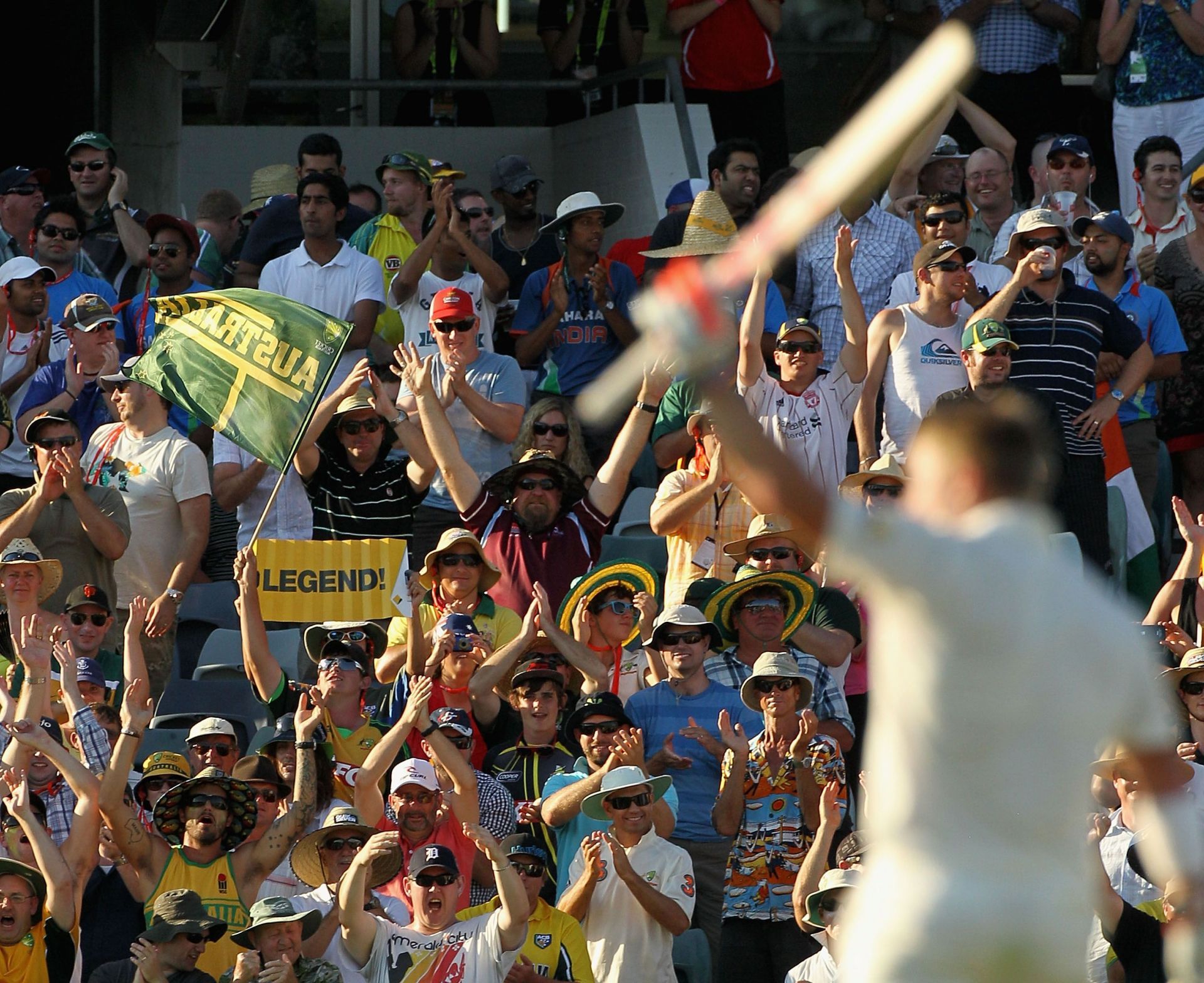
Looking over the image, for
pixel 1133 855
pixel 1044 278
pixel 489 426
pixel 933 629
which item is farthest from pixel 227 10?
pixel 933 629

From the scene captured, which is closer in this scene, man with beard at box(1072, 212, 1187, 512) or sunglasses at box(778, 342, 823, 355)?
sunglasses at box(778, 342, 823, 355)

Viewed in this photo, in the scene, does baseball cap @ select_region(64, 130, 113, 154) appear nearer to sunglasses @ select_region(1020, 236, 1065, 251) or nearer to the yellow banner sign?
the yellow banner sign

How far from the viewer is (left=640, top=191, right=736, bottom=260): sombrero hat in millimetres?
11875

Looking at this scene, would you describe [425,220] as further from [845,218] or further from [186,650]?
[186,650]

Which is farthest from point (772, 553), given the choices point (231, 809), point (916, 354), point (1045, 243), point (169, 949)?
point (169, 949)

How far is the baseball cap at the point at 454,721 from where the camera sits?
28.1 ft

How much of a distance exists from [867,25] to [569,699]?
10.1 m

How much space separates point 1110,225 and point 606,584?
12.6ft

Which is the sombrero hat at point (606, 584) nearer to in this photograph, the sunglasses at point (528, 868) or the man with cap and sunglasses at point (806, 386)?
the man with cap and sunglasses at point (806, 386)

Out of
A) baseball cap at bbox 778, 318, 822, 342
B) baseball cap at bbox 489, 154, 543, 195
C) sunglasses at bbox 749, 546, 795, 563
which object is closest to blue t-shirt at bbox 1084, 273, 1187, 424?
baseball cap at bbox 778, 318, 822, 342

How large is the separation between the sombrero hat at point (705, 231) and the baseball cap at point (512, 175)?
1437mm

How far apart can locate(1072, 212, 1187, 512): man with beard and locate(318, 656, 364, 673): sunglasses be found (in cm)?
462

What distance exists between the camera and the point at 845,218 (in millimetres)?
11969

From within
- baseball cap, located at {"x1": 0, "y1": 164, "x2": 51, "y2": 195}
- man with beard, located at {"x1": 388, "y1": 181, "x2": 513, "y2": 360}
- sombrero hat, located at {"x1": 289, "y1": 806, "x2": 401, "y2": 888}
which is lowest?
sombrero hat, located at {"x1": 289, "y1": 806, "x2": 401, "y2": 888}
